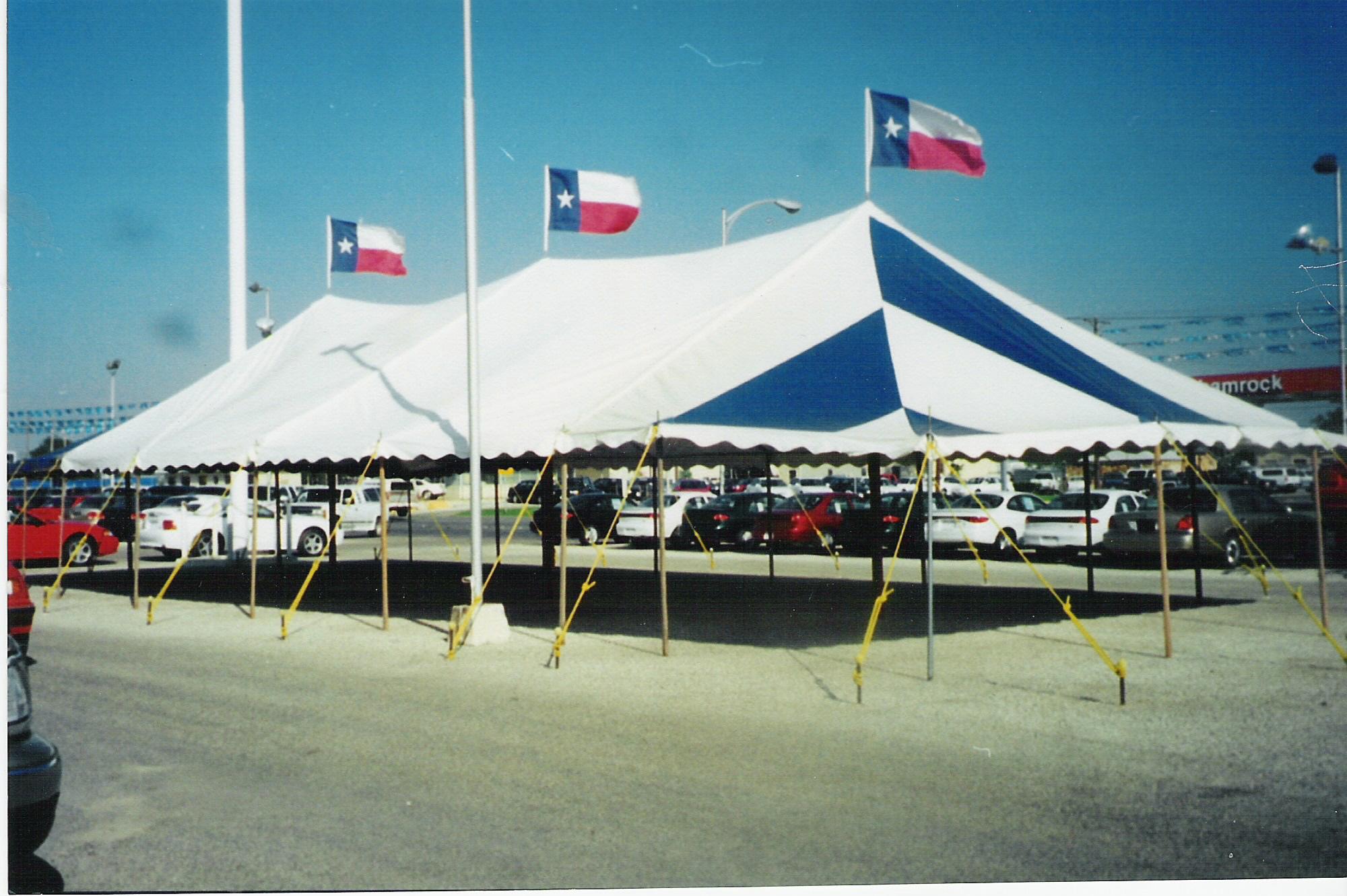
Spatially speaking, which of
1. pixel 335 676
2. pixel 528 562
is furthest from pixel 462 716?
pixel 528 562

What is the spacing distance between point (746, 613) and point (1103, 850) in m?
9.52

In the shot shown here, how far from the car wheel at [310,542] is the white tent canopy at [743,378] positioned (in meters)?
10.8

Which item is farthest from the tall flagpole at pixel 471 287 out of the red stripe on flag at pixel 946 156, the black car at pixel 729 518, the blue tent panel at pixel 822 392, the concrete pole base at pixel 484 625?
the black car at pixel 729 518

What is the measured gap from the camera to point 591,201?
49.0ft

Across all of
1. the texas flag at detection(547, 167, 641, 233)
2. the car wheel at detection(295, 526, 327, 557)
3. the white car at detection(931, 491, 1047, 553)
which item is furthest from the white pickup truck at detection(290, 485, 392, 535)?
the texas flag at detection(547, 167, 641, 233)

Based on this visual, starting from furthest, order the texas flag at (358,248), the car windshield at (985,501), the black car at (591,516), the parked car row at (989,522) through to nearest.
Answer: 1. the black car at (591,516)
2. the car windshield at (985,501)
3. the parked car row at (989,522)
4. the texas flag at (358,248)

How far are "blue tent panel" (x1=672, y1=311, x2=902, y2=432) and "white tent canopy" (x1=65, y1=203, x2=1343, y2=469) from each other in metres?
0.03

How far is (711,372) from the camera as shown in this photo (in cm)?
1234

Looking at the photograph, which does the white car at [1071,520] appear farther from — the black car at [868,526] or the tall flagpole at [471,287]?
the tall flagpole at [471,287]

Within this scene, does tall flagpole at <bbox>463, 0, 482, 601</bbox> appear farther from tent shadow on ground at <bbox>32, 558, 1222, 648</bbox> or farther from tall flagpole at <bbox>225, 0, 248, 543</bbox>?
tall flagpole at <bbox>225, 0, 248, 543</bbox>

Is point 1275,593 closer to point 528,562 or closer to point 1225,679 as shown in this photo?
point 1225,679

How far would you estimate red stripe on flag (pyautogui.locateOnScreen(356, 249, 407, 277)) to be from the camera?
18.8 m

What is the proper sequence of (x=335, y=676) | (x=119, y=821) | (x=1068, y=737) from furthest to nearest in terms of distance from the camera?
(x=335, y=676) → (x=1068, y=737) → (x=119, y=821)

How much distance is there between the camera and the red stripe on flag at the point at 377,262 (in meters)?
18.8
